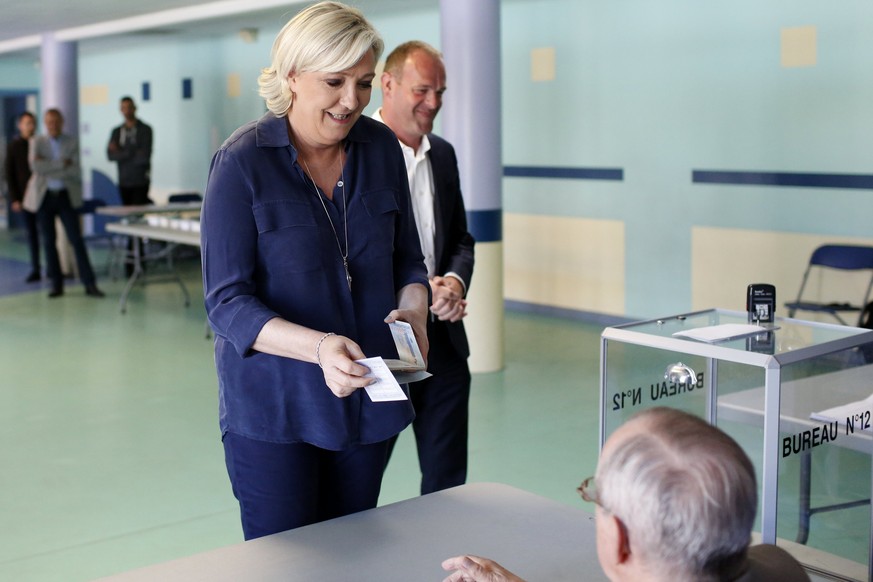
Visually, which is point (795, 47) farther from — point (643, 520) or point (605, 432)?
point (643, 520)

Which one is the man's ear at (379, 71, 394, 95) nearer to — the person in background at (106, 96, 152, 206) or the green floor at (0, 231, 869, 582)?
the green floor at (0, 231, 869, 582)

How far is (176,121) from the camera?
14.9 meters

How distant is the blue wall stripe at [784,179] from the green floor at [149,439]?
57.8 inches

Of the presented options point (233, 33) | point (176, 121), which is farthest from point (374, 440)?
point (176, 121)

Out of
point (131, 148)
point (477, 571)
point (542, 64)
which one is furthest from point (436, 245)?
point (131, 148)

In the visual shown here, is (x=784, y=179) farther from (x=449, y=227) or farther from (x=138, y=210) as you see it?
(x=138, y=210)

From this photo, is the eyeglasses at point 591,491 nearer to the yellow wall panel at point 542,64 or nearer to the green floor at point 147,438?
the green floor at point 147,438

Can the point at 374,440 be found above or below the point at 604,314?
above

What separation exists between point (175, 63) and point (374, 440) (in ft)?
43.7

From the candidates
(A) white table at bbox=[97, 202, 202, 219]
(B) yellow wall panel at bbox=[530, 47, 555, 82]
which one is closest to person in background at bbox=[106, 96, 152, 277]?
(A) white table at bbox=[97, 202, 202, 219]

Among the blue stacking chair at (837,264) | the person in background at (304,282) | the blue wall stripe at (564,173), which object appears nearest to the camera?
the person in background at (304,282)

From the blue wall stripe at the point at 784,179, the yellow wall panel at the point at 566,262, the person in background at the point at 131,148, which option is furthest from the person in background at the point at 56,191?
the blue wall stripe at the point at 784,179

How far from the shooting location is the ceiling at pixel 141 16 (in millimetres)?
9805

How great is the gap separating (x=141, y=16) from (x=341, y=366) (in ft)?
33.7
